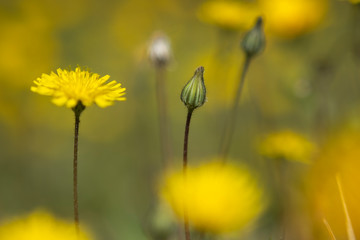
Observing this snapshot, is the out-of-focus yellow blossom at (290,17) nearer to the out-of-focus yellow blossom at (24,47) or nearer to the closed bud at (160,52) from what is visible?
the closed bud at (160,52)

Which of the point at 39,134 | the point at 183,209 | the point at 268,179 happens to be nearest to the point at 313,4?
the point at 268,179

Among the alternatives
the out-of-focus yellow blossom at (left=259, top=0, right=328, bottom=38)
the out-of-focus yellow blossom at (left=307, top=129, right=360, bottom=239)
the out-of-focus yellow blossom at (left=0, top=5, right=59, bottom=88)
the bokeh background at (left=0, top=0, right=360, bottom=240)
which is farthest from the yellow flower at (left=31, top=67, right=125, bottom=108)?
the out-of-focus yellow blossom at (left=0, top=5, right=59, bottom=88)

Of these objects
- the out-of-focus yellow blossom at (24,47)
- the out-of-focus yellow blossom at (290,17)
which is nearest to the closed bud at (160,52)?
the out-of-focus yellow blossom at (290,17)

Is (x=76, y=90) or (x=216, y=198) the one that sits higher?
(x=76, y=90)

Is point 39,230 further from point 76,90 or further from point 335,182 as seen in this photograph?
point 335,182

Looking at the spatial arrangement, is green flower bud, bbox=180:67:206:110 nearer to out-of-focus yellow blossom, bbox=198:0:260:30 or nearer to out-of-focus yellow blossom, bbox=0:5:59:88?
out-of-focus yellow blossom, bbox=198:0:260:30

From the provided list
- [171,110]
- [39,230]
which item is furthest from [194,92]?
[171,110]

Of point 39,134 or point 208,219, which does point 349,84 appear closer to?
point 39,134
